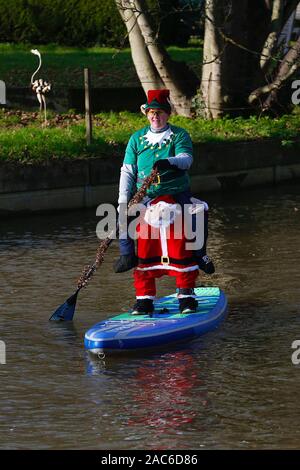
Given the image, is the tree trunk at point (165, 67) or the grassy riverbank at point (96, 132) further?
the tree trunk at point (165, 67)

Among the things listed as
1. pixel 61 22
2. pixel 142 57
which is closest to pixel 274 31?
pixel 142 57

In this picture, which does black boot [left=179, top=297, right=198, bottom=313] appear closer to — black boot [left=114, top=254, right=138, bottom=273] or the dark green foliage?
black boot [left=114, top=254, right=138, bottom=273]

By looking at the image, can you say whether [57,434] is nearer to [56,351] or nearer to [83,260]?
[56,351]

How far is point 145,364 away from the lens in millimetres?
9312

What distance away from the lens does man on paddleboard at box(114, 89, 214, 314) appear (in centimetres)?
1009

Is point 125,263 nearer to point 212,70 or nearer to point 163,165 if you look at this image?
point 163,165

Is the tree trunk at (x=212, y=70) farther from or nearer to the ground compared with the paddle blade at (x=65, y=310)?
farther from the ground

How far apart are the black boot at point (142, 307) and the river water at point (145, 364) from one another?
1.55 ft

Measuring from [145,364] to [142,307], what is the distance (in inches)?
35.7

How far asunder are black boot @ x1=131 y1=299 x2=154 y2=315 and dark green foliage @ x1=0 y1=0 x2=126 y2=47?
1518 cm

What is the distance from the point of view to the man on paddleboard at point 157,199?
10.1 m

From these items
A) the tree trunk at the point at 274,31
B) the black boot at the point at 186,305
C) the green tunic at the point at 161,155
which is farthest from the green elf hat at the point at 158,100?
the tree trunk at the point at 274,31

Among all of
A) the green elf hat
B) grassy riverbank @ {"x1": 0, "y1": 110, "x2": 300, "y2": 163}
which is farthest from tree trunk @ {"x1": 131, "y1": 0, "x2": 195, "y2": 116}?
the green elf hat

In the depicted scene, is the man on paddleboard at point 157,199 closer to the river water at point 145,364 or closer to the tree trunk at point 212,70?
the river water at point 145,364
